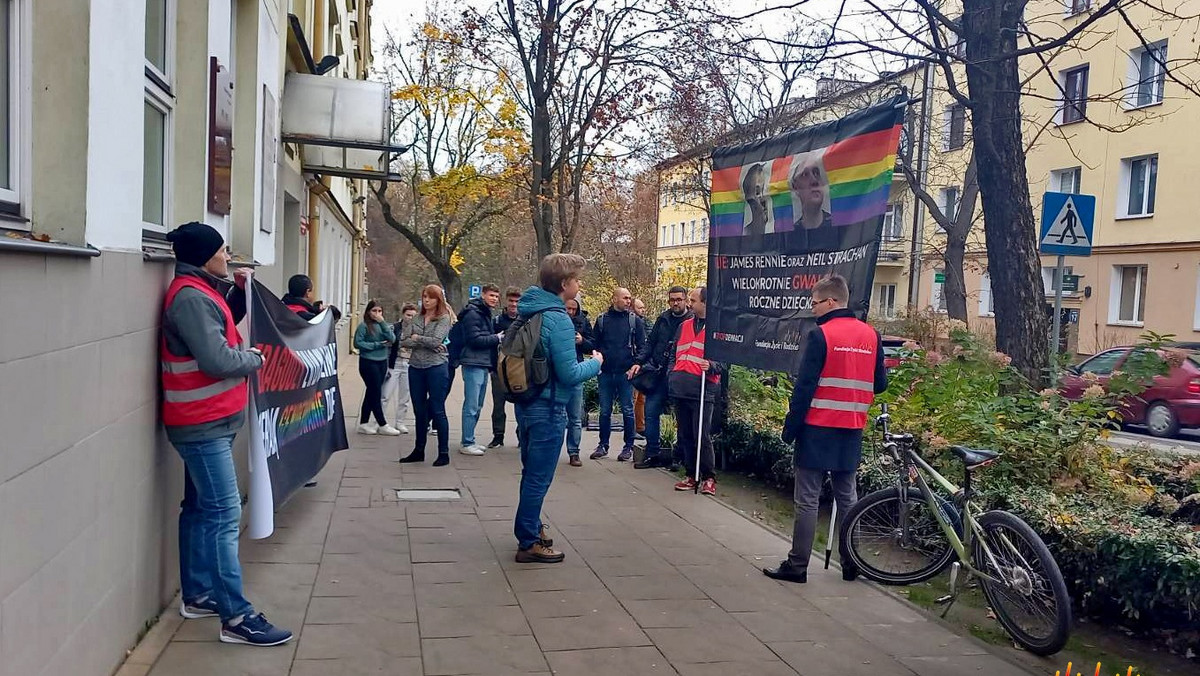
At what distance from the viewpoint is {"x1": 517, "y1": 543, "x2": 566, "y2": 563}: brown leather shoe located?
6.26 metres

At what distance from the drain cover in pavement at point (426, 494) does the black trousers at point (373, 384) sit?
3.34 metres

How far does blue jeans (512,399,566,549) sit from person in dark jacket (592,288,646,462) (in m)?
4.20

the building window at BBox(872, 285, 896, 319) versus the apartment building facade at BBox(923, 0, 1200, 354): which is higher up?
the apartment building facade at BBox(923, 0, 1200, 354)

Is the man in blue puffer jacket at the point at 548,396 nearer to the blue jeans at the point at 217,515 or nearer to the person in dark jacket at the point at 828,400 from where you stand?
the person in dark jacket at the point at 828,400

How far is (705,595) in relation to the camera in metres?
5.74

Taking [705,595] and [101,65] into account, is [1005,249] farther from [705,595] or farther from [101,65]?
[101,65]

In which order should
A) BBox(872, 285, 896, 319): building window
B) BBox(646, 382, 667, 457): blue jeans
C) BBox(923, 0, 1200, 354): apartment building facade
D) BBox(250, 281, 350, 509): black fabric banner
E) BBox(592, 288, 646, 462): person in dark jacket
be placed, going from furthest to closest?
BBox(872, 285, 896, 319): building window, BBox(923, 0, 1200, 354): apartment building facade, BBox(592, 288, 646, 462): person in dark jacket, BBox(646, 382, 667, 457): blue jeans, BBox(250, 281, 350, 509): black fabric banner

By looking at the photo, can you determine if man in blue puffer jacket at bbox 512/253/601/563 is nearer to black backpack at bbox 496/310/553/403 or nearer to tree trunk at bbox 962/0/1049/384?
black backpack at bbox 496/310/553/403

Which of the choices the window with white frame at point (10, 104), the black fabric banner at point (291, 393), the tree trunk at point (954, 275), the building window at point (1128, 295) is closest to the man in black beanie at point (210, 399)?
the black fabric banner at point (291, 393)

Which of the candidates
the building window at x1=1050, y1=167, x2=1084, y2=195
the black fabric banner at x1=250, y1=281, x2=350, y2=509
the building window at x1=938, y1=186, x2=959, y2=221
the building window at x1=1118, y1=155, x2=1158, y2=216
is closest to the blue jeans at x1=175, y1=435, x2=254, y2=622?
the black fabric banner at x1=250, y1=281, x2=350, y2=509

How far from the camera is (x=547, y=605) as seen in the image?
17.7 feet

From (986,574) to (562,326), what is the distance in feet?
9.02

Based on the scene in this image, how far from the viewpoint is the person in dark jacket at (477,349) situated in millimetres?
9992

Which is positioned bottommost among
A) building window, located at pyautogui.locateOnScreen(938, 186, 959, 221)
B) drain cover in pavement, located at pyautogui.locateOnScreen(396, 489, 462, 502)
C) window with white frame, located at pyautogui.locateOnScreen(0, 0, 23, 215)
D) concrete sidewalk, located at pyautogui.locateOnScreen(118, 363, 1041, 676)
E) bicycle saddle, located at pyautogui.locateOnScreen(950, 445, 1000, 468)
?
drain cover in pavement, located at pyautogui.locateOnScreen(396, 489, 462, 502)
